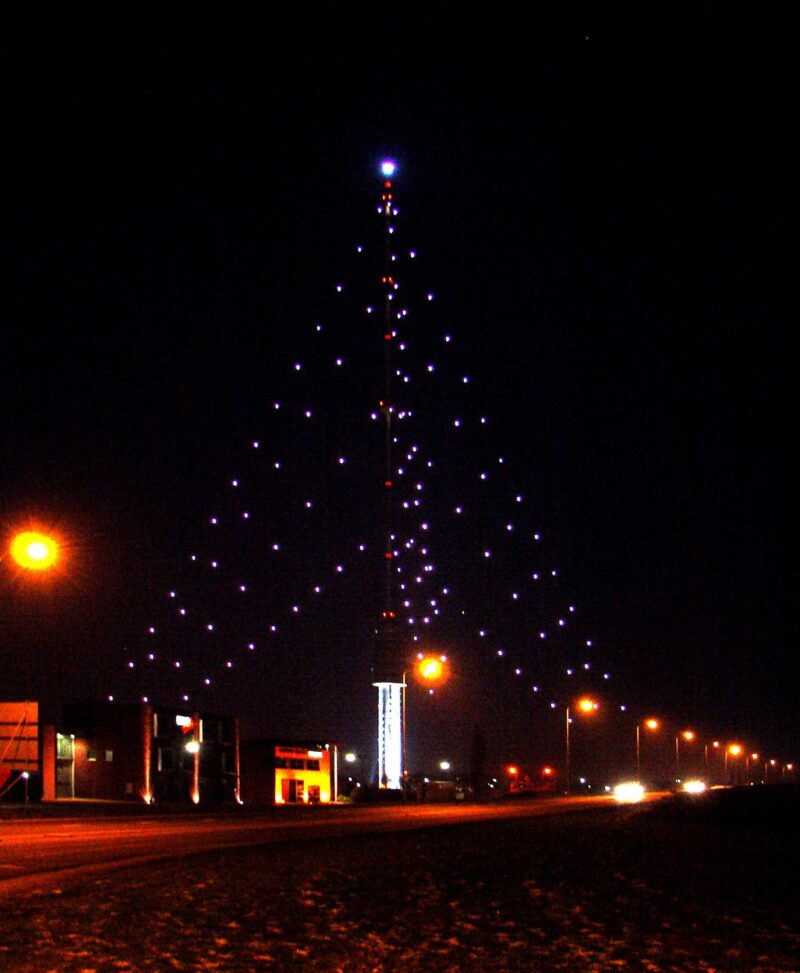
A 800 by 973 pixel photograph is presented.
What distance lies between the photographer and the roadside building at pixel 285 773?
70.1 metres

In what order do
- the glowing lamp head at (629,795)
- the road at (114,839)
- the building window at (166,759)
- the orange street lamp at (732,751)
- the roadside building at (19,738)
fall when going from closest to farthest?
the road at (114,839)
the roadside building at (19,738)
the glowing lamp head at (629,795)
the building window at (166,759)
the orange street lamp at (732,751)

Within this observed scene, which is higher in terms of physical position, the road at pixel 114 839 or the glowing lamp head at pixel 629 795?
the road at pixel 114 839

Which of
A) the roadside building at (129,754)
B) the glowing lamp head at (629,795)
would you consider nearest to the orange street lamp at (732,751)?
the glowing lamp head at (629,795)

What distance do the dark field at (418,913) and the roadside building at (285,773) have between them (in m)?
53.8

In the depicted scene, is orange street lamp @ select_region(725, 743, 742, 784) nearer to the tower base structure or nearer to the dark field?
the tower base structure

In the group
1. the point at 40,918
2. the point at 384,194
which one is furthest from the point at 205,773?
the point at 40,918

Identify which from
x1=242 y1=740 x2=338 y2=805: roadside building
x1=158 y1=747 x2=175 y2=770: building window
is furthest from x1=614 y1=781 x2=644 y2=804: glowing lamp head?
x1=158 y1=747 x2=175 y2=770: building window

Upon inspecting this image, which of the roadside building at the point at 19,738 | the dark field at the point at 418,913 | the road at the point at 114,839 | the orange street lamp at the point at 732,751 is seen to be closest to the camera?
the dark field at the point at 418,913

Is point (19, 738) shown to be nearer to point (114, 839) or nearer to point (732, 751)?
point (114, 839)

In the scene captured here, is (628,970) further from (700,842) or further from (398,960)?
(700,842)

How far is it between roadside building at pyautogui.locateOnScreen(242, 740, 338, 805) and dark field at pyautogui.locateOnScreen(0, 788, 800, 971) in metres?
53.8

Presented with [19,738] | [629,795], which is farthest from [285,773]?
[19,738]

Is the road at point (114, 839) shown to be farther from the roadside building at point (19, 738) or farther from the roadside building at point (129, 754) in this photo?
the roadside building at point (129, 754)

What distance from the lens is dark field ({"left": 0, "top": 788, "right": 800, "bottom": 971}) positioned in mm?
8125
